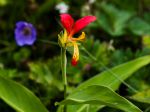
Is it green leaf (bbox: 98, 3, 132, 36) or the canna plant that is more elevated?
the canna plant

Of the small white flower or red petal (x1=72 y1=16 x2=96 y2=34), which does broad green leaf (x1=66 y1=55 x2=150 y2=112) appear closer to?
red petal (x1=72 y1=16 x2=96 y2=34)

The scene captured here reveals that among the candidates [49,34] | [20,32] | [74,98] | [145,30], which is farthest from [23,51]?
[74,98]

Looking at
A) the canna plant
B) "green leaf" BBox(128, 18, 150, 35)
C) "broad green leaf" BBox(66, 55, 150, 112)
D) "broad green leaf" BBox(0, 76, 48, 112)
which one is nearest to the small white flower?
"green leaf" BBox(128, 18, 150, 35)

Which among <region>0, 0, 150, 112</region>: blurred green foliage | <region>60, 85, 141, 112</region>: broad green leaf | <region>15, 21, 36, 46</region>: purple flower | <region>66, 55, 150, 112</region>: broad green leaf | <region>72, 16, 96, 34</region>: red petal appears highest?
<region>72, 16, 96, 34</region>: red petal

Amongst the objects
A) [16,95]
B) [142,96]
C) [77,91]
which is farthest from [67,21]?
[142,96]

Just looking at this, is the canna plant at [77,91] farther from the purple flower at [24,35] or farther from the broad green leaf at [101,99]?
the purple flower at [24,35]

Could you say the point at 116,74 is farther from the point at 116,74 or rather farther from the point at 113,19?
the point at 113,19

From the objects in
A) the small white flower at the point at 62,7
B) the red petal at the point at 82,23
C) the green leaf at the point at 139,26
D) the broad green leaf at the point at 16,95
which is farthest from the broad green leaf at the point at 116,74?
the small white flower at the point at 62,7
